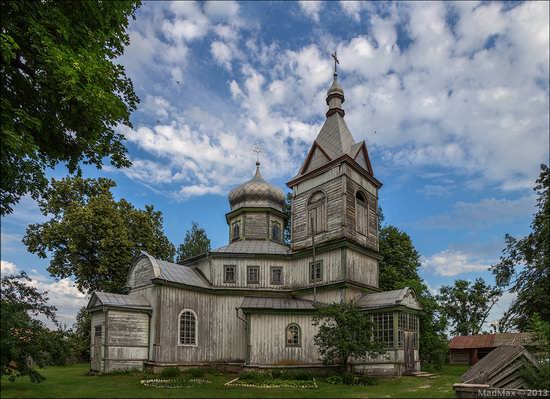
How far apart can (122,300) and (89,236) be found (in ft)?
31.6

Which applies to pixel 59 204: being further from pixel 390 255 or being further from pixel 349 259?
pixel 390 255

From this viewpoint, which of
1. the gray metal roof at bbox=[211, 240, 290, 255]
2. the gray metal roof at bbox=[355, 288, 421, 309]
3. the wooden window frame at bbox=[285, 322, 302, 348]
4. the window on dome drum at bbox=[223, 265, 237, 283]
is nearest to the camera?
the gray metal roof at bbox=[355, 288, 421, 309]

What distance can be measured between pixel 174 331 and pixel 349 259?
10.4 metres

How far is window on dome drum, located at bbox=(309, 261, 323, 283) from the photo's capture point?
25.0 metres

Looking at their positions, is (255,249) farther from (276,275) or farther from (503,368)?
(503,368)

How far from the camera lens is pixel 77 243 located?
100ft

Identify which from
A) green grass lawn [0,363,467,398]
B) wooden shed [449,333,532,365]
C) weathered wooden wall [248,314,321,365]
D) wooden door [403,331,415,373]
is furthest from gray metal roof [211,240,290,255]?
wooden shed [449,333,532,365]

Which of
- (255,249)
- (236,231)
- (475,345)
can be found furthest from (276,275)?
(475,345)

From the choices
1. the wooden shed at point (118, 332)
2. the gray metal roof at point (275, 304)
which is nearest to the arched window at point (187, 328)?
the wooden shed at point (118, 332)

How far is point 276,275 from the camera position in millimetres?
27453

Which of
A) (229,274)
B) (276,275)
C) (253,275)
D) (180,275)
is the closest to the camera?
(180,275)

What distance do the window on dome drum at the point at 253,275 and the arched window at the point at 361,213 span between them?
6.77 metres

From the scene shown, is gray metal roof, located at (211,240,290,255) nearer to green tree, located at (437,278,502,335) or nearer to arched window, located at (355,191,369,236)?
arched window, located at (355,191,369,236)

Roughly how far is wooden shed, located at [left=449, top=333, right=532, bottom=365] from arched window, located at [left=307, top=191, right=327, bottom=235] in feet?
64.3
